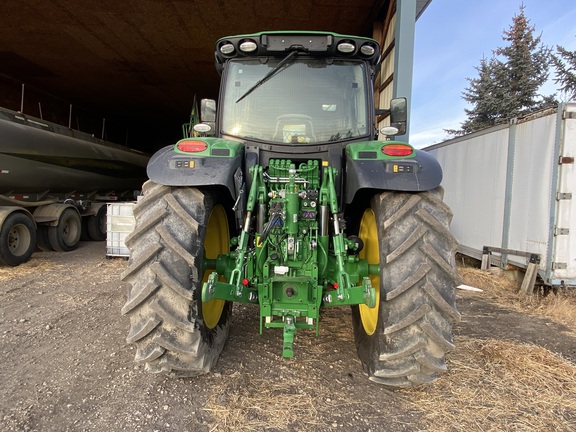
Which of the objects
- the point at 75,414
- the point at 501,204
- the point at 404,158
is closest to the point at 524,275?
the point at 501,204

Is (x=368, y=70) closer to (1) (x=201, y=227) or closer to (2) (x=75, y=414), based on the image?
(1) (x=201, y=227)

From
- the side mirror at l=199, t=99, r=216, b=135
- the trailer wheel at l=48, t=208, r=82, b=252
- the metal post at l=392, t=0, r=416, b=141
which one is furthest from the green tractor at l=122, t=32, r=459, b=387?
the trailer wheel at l=48, t=208, r=82, b=252

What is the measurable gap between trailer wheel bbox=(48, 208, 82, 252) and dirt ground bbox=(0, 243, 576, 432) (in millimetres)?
4173

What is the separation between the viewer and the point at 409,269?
244 centimetres

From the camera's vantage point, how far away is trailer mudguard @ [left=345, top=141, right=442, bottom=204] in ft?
8.46

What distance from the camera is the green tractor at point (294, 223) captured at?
2426 mm

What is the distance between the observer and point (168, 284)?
7.88ft

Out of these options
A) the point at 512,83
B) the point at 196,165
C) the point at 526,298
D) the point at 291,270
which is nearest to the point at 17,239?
the point at 196,165

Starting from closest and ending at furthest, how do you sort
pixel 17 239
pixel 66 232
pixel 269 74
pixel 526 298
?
pixel 269 74 < pixel 526 298 < pixel 17 239 < pixel 66 232

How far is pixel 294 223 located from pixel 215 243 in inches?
39.4

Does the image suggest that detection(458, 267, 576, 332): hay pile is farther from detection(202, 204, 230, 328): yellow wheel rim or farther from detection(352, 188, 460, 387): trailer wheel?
detection(202, 204, 230, 328): yellow wheel rim

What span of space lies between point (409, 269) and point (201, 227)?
54.2 inches

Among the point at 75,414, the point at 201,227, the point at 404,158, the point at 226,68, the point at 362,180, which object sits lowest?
the point at 75,414

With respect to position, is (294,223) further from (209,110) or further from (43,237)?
(43,237)
